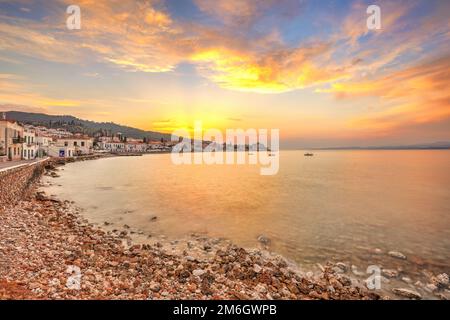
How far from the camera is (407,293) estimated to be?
7523 mm

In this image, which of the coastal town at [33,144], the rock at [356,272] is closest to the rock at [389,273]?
the rock at [356,272]

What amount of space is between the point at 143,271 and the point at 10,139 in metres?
37.1

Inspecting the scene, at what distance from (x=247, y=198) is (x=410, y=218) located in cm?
1290

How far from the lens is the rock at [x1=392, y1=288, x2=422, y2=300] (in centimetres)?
742

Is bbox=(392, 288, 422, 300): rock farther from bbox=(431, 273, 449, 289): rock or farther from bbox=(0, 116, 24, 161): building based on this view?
bbox=(0, 116, 24, 161): building

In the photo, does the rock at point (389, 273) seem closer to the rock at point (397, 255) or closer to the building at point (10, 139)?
the rock at point (397, 255)

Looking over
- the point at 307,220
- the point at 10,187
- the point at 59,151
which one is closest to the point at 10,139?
the point at 10,187

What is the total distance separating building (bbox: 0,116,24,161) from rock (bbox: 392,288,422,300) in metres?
39.3

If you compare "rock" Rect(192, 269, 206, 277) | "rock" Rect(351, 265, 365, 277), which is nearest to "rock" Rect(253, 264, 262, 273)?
"rock" Rect(192, 269, 206, 277)

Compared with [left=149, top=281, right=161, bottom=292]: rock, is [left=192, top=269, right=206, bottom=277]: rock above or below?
below

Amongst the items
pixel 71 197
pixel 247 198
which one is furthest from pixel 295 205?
pixel 71 197

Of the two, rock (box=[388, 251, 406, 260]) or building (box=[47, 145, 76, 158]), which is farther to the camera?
building (box=[47, 145, 76, 158])

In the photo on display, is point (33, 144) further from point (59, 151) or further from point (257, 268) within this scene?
point (257, 268)
